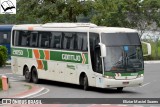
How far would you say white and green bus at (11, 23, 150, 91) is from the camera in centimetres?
2464

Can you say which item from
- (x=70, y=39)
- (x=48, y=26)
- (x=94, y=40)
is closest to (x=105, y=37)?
(x=94, y=40)

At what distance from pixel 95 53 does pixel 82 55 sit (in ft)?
3.84

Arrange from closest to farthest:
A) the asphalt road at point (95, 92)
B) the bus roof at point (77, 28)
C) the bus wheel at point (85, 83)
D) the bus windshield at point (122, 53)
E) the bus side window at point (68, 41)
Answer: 1. the asphalt road at point (95, 92)
2. the bus windshield at point (122, 53)
3. the bus roof at point (77, 28)
4. the bus wheel at point (85, 83)
5. the bus side window at point (68, 41)

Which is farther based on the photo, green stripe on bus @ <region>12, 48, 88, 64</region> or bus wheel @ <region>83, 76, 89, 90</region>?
green stripe on bus @ <region>12, 48, 88, 64</region>

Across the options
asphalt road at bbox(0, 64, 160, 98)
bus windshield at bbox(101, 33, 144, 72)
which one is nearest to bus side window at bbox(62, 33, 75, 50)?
asphalt road at bbox(0, 64, 160, 98)

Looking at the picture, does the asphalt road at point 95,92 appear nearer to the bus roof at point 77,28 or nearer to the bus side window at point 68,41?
the bus side window at point 68,41

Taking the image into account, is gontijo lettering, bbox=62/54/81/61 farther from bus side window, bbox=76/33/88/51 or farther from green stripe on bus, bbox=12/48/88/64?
bus side window, bbox=76/33/88/51

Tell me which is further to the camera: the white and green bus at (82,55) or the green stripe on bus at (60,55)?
the green stripe on bus at (60,55)

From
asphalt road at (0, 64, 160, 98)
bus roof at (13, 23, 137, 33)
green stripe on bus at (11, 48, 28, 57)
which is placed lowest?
asphalt road at (0, 64, 160, 98)

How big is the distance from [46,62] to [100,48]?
576cm

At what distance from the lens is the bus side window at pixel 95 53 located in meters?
25.0

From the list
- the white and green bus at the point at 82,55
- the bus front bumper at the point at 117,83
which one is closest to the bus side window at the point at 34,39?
the white and green bus at the point at 82,55

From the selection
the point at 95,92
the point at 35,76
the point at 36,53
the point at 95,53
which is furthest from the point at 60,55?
the point at 95,92

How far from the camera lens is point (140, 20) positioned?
54.9m
